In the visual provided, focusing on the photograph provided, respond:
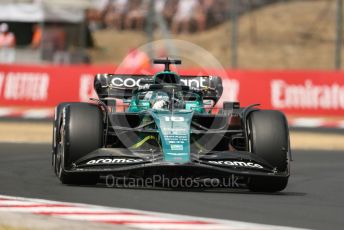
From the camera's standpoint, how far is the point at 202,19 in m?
41.2

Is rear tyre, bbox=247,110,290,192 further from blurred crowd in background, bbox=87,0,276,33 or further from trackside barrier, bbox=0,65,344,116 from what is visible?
blurred crowd in background, bbox=87,0,276,33

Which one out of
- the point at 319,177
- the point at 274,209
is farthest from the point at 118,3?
the point at 274,209

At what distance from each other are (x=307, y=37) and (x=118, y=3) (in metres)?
8.17

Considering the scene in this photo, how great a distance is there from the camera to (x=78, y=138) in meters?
10.6

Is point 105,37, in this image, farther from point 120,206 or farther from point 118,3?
point 120,206

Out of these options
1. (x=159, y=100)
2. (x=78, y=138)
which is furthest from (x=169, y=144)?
(x=159, y=100)

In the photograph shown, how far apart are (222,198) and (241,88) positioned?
643 inches

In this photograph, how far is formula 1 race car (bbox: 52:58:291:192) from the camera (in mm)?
10312

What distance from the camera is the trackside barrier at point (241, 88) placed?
25.4 meters

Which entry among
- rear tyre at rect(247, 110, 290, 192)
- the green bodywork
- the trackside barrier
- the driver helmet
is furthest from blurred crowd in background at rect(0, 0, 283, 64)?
rear tyre at rect(247, 110, 290, 192)

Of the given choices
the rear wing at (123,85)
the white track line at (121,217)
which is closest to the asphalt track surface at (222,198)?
the white track line at (121,217)

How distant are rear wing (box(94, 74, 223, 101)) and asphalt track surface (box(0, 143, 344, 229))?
4.16ft

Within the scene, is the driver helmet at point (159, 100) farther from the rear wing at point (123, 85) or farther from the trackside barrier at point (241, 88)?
the trackside barrier at point (241, 88)

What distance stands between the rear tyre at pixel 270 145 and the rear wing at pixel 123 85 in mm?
1928
